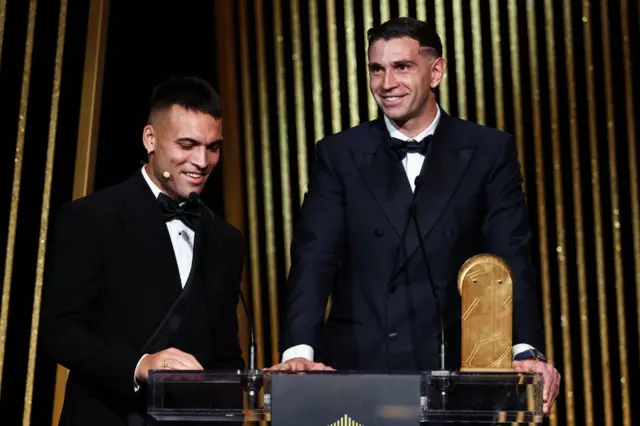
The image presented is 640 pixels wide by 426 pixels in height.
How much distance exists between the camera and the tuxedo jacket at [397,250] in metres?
2.87

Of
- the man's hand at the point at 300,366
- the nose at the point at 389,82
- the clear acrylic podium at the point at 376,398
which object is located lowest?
the clear acrylic podium at the point at 376,398

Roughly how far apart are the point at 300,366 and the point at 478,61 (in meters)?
2.05

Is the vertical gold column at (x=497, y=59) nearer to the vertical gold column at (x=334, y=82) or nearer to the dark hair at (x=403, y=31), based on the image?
the vertical gold column at (x=334, y=82)

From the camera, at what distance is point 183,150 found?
309 centimetres

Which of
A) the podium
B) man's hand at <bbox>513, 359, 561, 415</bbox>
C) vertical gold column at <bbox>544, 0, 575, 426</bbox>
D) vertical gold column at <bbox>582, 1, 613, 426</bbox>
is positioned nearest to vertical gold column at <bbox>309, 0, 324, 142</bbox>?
vertical gold column at <bbox>544, 0, 575, 426</bbox>

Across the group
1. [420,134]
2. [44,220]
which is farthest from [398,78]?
[44,220]

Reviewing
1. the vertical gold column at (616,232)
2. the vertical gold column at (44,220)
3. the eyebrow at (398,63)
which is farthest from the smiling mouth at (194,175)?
the vertical gold column at (616,232)

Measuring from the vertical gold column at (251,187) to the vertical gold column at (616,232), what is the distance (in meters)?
1.22

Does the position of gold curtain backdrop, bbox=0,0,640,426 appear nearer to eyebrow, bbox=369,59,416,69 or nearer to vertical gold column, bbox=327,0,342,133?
vertical gold column, bbox=327,0,342,133

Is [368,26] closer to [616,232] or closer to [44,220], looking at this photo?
[616,232]

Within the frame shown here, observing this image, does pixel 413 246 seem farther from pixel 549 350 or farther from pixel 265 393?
pixel 549 350

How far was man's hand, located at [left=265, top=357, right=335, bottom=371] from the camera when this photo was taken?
2366mm

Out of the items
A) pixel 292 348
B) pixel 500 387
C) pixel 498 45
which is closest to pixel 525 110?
pixel 498 45

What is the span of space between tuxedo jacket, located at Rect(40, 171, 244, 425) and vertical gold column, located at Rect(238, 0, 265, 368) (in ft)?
4.32
